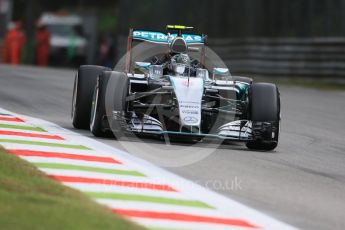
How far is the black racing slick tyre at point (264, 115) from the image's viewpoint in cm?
1175

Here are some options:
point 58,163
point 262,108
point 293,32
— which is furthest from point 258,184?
point 293,32

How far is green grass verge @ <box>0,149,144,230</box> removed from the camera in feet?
21.3

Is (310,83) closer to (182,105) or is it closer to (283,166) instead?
(182,105)

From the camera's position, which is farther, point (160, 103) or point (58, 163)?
point (160, 103)

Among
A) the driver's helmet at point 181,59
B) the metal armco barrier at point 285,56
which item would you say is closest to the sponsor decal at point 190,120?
the driver's helmet at point 181,59

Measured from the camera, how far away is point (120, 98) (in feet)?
38.2

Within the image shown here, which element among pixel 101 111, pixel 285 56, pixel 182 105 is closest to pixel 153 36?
pixel 101 111

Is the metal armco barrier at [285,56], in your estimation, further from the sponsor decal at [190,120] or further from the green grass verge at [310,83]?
the sponsor decal at [190,120]

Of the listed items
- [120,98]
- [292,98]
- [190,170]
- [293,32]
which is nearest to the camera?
[190,170]

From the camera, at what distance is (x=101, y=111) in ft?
38.2

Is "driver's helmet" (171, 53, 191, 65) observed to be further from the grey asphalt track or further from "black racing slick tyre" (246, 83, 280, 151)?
the grey asphalt track

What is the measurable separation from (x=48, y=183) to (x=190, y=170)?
7.08 feet

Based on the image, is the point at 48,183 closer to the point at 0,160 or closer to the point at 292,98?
the point at 0,160

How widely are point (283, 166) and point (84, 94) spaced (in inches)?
123
